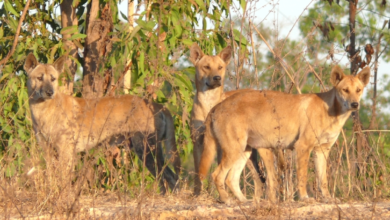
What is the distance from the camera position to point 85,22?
32.5 feet

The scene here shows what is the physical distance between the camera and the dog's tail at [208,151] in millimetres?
7312

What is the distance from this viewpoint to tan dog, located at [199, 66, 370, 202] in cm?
739

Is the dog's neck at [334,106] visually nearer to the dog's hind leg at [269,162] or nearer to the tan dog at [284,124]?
the tan dog at [284,124]

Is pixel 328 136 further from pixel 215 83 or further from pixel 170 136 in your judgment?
pixel 170 136

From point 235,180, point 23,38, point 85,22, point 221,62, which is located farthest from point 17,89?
point 235,180

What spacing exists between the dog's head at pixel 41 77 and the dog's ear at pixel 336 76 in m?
3.78

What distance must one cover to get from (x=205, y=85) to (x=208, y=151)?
156cm

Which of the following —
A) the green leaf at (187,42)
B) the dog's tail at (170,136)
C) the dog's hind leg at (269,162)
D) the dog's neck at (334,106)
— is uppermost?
the green leaf at (187,42)

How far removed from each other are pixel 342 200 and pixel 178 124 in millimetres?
3500

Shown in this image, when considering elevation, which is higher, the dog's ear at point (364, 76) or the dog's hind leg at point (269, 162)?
the dog's ear at point (364, 76)

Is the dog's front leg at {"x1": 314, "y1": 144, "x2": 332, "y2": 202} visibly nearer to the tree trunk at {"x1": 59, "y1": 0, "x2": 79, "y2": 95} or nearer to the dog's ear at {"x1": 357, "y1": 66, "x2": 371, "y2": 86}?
the dog's ear at {"x1": 357, "y1": 66, "x2": 371, "y2": 86}

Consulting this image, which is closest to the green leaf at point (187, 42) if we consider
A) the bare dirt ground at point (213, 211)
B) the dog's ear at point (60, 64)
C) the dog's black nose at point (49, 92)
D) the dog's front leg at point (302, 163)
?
the dog's ear at point (60, 64)

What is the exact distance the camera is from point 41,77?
8.75 meters

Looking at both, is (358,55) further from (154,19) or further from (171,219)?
(171,219)
